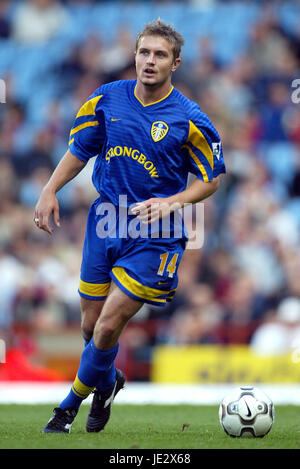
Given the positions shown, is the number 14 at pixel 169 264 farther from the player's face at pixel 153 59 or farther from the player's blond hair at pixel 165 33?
the player's blond hair at pixel 165 33

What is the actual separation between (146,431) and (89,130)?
6.80 ft

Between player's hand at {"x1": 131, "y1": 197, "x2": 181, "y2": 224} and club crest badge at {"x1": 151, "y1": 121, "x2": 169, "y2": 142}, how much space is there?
16.8 inches

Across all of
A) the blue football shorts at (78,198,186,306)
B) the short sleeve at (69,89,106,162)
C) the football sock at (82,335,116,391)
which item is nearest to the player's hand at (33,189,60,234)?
the blue football shorts at (78,198,186,306)

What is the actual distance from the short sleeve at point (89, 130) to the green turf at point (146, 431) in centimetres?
185

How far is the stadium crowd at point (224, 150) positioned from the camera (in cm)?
1153

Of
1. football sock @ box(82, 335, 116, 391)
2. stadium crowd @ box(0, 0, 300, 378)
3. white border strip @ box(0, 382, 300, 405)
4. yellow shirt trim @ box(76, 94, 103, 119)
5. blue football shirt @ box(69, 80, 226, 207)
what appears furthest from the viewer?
stadium crowd @ box(0, 0, 300, 378)

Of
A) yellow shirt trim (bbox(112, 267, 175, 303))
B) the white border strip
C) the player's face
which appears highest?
the player's face

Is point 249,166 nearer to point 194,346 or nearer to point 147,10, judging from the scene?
point 194,346

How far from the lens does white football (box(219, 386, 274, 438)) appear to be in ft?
18.3

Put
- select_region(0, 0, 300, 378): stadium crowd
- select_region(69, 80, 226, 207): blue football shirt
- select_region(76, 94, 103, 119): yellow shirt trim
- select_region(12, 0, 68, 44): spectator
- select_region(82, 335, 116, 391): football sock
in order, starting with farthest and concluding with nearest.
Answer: select_region(12, 0, 68, 44): spectator, select_region(0, 0, 300, 378): stadium crowd, select_region(82, 335, 116, 391): football sock, select_region(76, 94, 103, 119): yellow shirt trim, select_region(69, 80, 226, 207): blue football shirt

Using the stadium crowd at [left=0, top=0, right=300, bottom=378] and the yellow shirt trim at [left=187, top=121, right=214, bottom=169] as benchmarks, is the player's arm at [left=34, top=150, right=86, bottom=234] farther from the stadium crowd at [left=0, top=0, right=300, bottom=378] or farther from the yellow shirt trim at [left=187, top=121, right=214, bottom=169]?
the stadium crowd at [left=0, top=0, right=300, bottom=378]

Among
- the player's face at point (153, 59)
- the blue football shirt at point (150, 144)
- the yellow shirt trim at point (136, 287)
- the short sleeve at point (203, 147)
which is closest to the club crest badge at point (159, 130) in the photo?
the blue football shirt at point (150, 144)

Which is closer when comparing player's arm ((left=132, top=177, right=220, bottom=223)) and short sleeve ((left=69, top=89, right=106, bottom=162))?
player's arm ((left=132, top=177, right=220, bottom=223))

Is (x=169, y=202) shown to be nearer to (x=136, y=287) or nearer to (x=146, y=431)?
(x=136, y=287)
